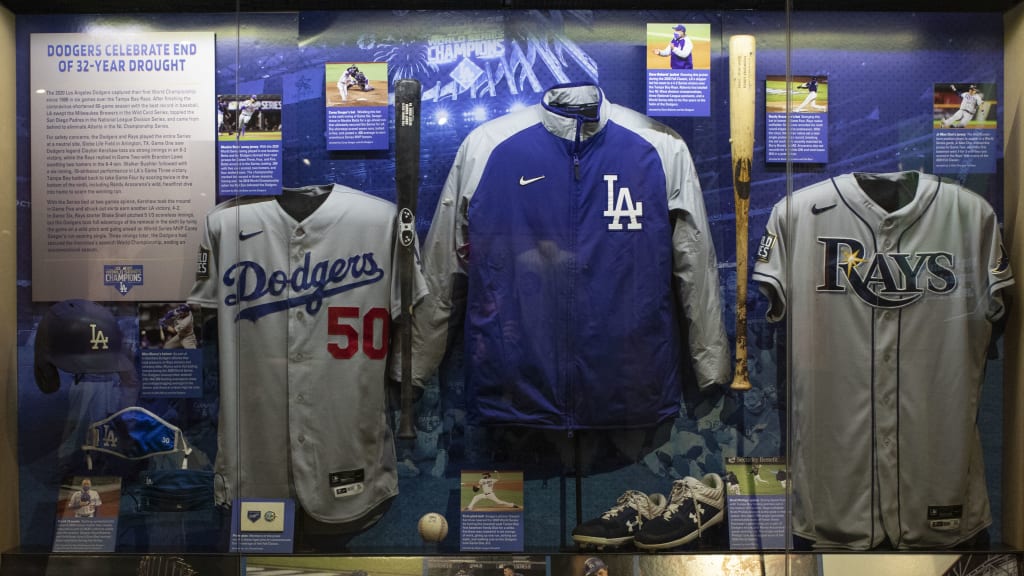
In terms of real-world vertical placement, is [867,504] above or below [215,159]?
below

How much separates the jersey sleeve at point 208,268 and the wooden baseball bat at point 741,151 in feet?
4.88

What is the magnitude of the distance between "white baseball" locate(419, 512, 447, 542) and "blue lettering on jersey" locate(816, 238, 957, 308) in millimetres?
Result: 1248

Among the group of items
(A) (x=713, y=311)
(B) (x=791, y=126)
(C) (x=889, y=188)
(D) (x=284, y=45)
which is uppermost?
(D) (x=284, y=45)

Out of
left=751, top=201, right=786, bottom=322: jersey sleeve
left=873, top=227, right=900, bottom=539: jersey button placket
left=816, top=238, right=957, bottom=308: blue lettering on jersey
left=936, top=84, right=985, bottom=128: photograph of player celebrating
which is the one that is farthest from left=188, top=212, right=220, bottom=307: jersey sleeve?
left=936, top=84, right=985, bottom=128: photograph of player celebrating

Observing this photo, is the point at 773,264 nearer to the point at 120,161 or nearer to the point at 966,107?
the point at 966,107

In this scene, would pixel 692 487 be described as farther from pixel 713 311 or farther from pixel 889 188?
pixel 889 188

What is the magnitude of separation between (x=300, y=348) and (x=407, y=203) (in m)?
0.51

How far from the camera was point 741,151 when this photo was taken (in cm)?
229

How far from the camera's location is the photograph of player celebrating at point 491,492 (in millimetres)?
2291

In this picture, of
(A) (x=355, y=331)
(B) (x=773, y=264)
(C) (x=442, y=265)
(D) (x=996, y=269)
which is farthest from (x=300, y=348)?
(D) (x=996, y=269)

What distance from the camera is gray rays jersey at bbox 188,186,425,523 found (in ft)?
7.45

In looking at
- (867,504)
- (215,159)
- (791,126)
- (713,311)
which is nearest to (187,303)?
(215,159)

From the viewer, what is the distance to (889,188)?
2258 mm

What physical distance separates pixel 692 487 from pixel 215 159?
164 cm
